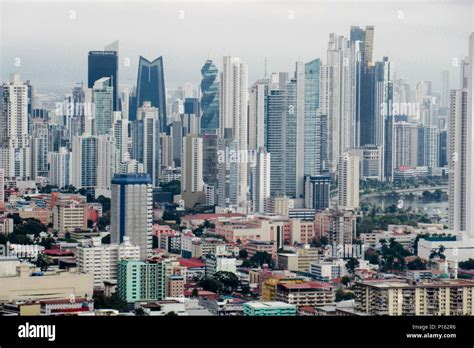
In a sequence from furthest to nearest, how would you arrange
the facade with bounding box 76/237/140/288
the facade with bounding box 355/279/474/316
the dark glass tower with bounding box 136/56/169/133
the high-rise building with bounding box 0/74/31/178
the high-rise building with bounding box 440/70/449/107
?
the high-rise building with bounding box 0/74/31/178, the high-rise building with bounding box 440/70/449/107, the dark glass tower with bounding box 136/56/169/133, the facade with bounding box 76/237/140/288, the facade with bounding box 355/279/474/316

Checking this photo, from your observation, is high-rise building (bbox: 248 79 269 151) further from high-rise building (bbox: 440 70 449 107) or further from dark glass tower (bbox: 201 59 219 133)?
high-rise building (bbox: 440 70 449 107)

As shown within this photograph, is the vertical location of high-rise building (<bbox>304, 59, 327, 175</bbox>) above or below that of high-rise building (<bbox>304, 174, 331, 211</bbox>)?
above

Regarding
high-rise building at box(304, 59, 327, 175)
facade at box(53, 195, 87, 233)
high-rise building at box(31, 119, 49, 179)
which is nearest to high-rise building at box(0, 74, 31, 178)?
high-rise building at box(31, 119, 49, 179)

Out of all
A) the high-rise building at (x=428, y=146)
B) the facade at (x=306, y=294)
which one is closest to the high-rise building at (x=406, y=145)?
the high-rise building at (x=428, y=146)

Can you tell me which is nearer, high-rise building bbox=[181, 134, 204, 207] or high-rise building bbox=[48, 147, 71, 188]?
high-rise building bbox=[181, 134, 204, 207]

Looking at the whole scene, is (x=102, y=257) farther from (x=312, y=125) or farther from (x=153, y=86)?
(x=312, y=125)

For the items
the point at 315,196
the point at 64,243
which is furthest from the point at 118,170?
the point at 315,196
